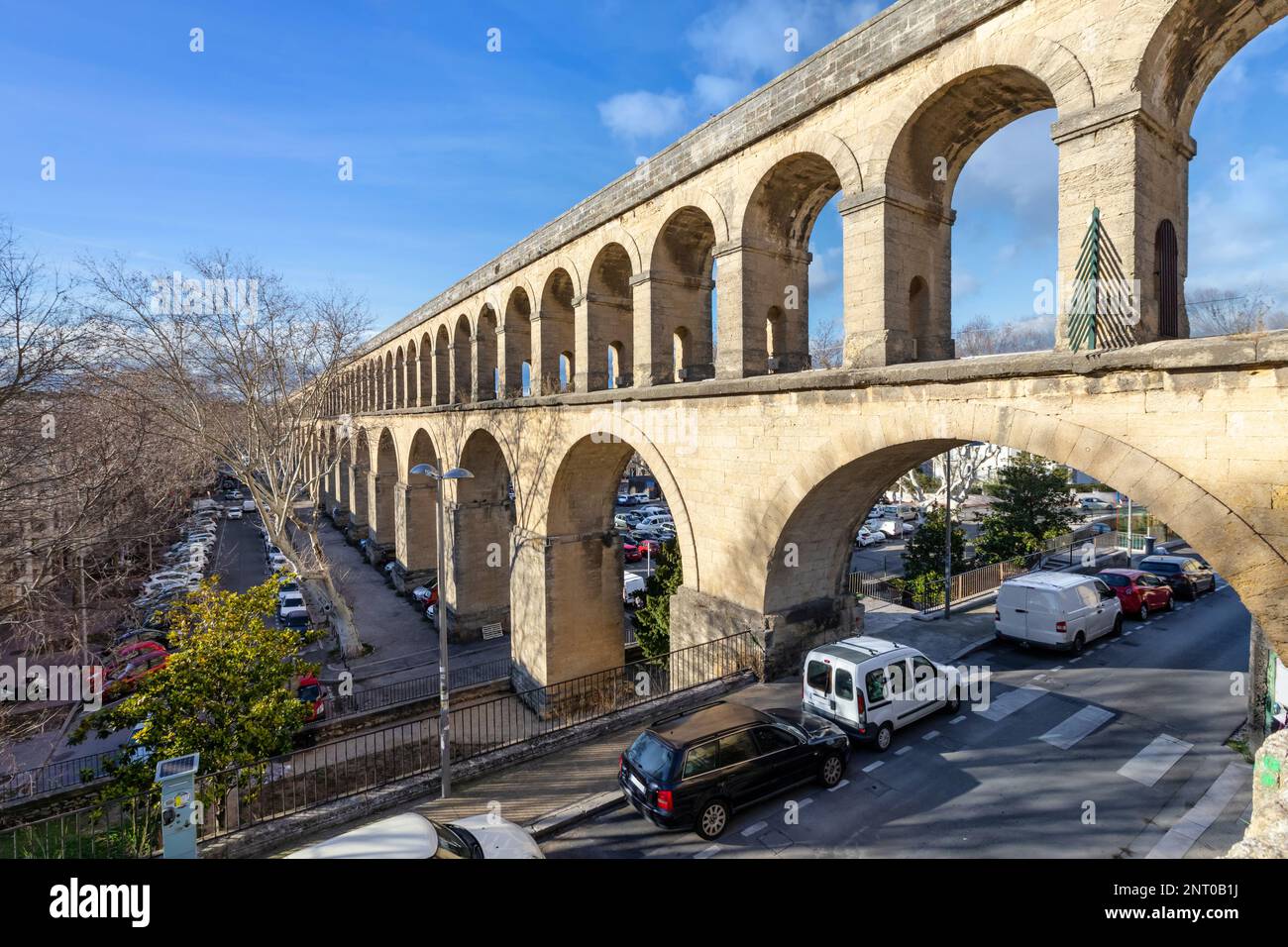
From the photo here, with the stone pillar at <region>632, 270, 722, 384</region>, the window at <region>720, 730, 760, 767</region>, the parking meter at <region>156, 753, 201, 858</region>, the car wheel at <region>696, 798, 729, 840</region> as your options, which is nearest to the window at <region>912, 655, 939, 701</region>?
the window at <region>720, 730, 760, 767</region>

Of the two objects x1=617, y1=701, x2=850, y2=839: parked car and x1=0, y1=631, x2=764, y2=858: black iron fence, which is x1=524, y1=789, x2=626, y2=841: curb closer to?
x1=617, y1=701, x2=850, y2=839: parked car

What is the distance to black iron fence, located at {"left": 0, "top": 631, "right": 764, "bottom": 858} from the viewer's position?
823 cm

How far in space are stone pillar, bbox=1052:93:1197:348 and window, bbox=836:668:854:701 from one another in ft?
17.6

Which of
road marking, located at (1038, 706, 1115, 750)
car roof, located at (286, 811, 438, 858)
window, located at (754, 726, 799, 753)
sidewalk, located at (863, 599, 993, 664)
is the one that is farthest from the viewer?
sidewalk, located at (863, 599, 993, 664)

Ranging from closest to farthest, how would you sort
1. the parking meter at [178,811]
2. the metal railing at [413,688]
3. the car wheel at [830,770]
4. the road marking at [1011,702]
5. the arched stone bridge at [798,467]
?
1. the arched stone bridge at [798,467]
2. the parking meter at [178,811]
3. the car wheel at [830,770]
4. the road marking at [1011,702]
5. the metal railing at [413,688]

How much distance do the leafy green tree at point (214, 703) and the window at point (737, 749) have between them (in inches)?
259

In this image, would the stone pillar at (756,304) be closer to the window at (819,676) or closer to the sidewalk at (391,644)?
the window at (819,676)

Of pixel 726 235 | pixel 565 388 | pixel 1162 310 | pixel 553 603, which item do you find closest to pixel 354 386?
pixel 565 388

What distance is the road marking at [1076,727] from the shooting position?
10094 millimetres

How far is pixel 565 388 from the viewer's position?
2425 cm

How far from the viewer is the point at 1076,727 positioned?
1063cm

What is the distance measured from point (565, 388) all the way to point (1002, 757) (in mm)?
18749

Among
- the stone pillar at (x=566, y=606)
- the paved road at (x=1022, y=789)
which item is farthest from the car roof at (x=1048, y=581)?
the stone pillar at (x=566, y=606)

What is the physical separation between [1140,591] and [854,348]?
1416cm
